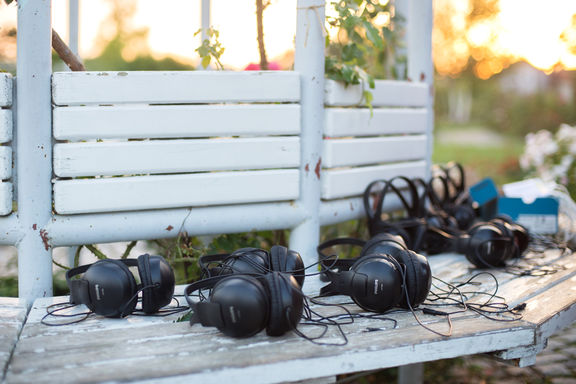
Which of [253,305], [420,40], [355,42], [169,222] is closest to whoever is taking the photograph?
[253,305]

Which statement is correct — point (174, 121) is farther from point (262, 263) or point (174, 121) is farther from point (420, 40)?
point (420, 40)

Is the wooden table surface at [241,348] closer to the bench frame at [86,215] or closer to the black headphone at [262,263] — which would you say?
the black headphone at [262,263]

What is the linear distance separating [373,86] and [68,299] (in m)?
1.82

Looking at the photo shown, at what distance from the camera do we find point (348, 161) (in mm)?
3166

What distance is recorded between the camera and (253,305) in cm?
180

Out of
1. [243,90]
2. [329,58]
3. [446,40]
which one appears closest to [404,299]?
[243,90]

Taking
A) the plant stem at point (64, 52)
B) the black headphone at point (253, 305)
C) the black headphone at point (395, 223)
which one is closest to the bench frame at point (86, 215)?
the black headphone at point (395, 223)

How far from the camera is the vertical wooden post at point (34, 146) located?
2.41 metres

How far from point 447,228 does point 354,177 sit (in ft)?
2.14

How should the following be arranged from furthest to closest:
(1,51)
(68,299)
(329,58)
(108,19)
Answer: (108,19) < (1,51) < (329,58) < (68,299)

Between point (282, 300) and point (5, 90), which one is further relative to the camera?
point (5, 90)

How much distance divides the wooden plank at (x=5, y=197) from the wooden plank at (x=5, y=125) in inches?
7.0

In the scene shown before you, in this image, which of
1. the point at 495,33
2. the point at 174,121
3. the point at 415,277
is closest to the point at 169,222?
the point at 174,121

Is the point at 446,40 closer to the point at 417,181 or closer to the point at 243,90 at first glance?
the point at 417,181
